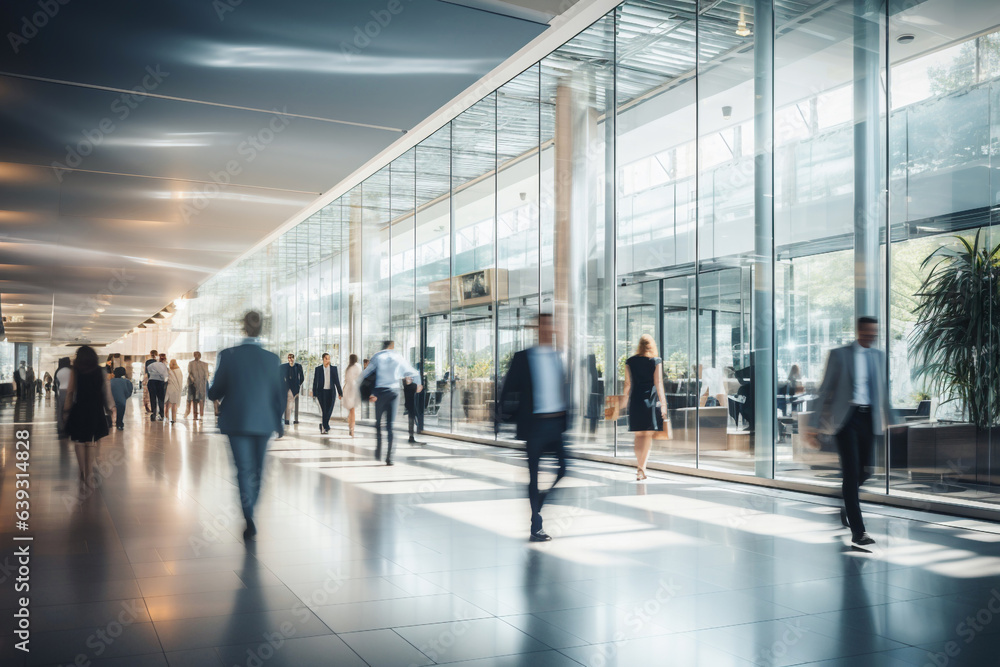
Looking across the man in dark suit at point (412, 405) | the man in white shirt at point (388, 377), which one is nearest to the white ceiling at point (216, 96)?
A: the man in white shirt at point (388, 377)

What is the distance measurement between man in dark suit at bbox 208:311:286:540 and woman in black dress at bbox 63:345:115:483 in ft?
9.41

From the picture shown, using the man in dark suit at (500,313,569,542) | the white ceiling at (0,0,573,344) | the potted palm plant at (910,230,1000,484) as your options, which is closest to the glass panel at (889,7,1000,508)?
the potted palm plant at (910,230,1000,484)

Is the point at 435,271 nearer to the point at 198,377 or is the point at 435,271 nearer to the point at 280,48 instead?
the point at 198,377

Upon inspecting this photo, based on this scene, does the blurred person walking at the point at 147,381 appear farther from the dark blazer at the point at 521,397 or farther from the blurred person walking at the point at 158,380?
the dark blazer at the point at 521,397

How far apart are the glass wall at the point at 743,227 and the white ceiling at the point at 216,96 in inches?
125

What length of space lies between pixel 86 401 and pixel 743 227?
798cm

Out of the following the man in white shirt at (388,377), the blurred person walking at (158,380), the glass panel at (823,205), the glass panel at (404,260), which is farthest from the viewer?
the blurred person walking at (158,380)

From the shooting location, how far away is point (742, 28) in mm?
10367

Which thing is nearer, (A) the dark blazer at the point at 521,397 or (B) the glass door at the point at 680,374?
(A) the dark blazer at the point at 521,397

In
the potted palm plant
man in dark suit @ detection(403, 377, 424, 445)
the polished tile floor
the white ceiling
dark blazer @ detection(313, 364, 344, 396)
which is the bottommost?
the polished tile floor

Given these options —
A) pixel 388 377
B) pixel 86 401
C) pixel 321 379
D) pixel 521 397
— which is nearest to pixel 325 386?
pixel 321 379

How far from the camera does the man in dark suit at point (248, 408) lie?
6.08 metres

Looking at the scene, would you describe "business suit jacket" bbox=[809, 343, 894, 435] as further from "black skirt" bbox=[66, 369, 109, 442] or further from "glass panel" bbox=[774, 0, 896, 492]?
"black skirt" bbox=[66, 369, 109, 442]

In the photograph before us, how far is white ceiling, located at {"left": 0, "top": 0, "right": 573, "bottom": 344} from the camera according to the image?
5871mm
